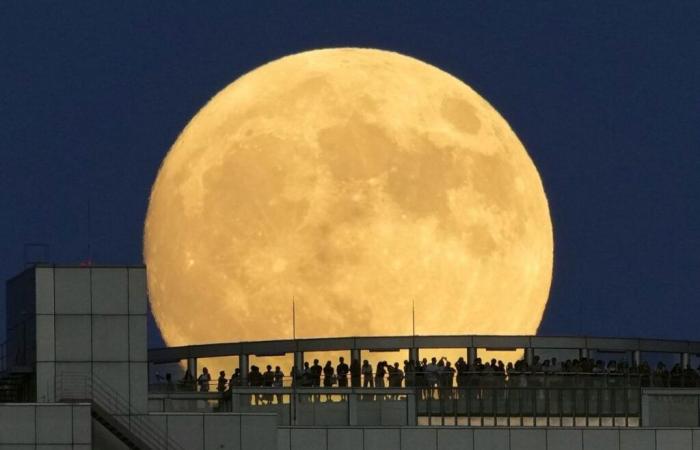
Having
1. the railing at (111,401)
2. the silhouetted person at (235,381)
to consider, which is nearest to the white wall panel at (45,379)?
the railing at (111,401)

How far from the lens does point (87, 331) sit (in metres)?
178

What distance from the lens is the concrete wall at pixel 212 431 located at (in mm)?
175875

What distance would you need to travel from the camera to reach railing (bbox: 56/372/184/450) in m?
176

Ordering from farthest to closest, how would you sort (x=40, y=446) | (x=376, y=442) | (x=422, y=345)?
(x=422, y=345), (x=376, y=442), (x=40, y=446)

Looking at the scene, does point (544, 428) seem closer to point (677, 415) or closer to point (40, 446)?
point (677, 415)

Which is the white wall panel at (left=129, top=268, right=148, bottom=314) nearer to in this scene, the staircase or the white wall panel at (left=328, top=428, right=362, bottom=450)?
the staircase

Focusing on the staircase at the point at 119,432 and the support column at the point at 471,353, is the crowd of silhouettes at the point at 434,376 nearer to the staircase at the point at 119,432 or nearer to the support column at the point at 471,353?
the support column at the point at 471,353

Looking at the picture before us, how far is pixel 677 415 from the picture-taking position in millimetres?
186750

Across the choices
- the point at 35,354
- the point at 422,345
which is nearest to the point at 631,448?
the point at 422,345

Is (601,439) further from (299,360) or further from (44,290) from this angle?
(44,290)

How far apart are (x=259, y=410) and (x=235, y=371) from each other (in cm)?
914

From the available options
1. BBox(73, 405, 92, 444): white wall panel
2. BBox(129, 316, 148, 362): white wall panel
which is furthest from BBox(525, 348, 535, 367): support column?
BBox(73, 405, 92, 444): white wall panel

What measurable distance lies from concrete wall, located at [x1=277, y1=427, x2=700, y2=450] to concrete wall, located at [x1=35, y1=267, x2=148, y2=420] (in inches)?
334

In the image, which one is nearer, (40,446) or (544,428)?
(40,446)
